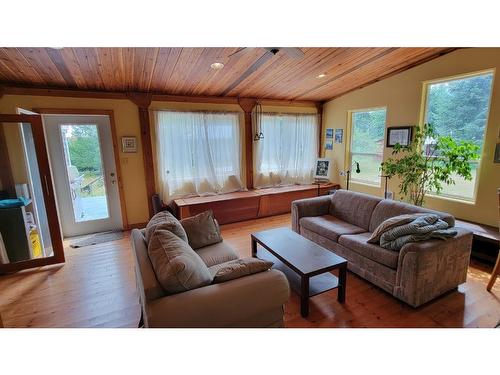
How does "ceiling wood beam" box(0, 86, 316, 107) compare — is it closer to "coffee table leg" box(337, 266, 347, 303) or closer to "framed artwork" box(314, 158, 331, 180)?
"framed artwork" box(314, 158, 331, 180)

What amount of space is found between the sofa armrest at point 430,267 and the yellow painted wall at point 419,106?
55.0 inches

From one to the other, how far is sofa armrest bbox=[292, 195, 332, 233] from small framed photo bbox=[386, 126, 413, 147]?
5.36 feet

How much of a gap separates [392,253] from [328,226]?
35.3 inches

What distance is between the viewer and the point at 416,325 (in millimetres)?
1864

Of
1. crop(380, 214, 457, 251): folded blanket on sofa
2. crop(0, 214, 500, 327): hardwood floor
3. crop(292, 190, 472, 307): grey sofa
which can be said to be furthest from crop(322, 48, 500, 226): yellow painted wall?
crop(380, 214, 457, 251): folded blanket on sofa

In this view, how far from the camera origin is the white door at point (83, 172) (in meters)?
3.63

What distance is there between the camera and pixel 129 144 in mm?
3943

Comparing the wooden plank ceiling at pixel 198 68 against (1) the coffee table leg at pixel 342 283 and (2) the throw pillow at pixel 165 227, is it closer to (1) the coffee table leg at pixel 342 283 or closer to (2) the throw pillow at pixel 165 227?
(2) the throw pillow at pixel 165 227

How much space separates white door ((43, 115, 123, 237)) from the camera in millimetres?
3629

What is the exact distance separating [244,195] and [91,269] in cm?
257

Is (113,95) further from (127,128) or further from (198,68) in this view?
(198,68)

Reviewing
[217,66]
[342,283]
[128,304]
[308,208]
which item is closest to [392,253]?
[342,283]
